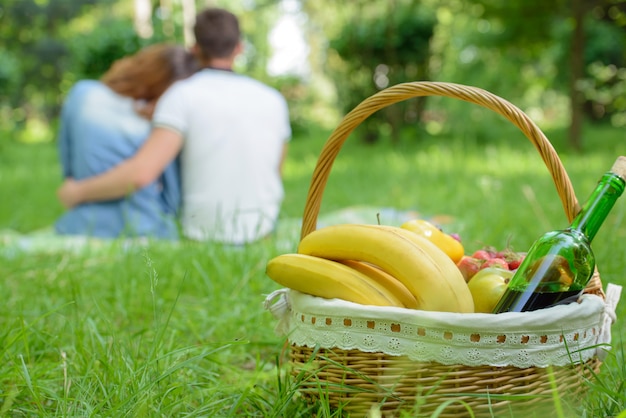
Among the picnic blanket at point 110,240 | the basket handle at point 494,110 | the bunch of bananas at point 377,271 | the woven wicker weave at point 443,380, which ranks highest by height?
the basket handle at point 494,110

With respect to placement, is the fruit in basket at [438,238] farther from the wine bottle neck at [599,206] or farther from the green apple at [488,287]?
the wine bottle neck at [599,206]

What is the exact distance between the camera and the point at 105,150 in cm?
387

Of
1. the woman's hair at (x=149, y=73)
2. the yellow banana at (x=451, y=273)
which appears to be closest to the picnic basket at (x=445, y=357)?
the yellow banana at (x=451, y=273)

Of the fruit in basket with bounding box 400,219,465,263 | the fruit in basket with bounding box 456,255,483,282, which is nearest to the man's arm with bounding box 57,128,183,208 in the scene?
the fruit in basket with bounding box 400,219,465,263

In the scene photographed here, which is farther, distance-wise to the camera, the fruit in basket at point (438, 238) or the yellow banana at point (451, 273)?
the fruit in basket at point (438, 238)

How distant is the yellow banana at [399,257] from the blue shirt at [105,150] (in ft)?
8.38

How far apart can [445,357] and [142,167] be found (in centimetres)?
267

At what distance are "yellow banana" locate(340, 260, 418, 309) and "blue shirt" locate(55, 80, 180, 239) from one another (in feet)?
8.33

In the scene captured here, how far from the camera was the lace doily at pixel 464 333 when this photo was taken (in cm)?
116

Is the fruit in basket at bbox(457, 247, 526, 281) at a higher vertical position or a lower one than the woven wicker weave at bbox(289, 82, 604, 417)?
higher

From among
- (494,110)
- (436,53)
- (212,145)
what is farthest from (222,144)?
(436,53)

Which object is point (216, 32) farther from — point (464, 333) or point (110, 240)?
point (464, 333)

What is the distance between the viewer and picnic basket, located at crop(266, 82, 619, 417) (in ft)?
3.83

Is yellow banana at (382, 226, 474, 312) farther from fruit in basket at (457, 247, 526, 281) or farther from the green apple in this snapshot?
fruit in basket at (457, 247, 526, 281)
